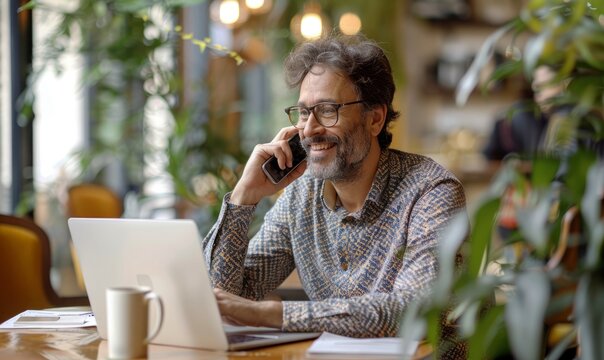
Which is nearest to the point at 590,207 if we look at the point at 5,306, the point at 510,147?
the point at 5,306

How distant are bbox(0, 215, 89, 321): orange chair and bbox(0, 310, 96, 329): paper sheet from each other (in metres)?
0.69

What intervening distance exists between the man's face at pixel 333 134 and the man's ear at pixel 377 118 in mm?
72

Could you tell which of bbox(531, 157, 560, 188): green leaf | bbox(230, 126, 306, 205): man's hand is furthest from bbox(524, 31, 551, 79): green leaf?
bbox(230, 126, 306, 205): man's hand

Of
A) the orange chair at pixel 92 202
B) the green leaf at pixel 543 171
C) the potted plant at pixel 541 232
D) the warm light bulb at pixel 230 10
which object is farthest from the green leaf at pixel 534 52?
the warm light bulb at pixel 230 10

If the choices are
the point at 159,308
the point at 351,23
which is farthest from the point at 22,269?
the point at 351,23

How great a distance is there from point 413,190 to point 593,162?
3.35 feet

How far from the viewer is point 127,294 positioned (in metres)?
1.69

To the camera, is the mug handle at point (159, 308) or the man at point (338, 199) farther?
the man at point (338, 199)

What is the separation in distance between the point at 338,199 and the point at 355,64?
13.2 inches

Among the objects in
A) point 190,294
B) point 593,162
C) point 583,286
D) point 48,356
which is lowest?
point 48,356

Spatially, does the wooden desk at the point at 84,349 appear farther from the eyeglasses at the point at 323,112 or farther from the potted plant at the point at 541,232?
the eyeglasses at the point at 323,112

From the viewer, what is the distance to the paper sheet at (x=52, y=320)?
84.3 inches

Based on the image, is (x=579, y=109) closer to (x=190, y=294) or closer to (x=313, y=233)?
(x=190, y=294)

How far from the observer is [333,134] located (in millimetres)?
2348
